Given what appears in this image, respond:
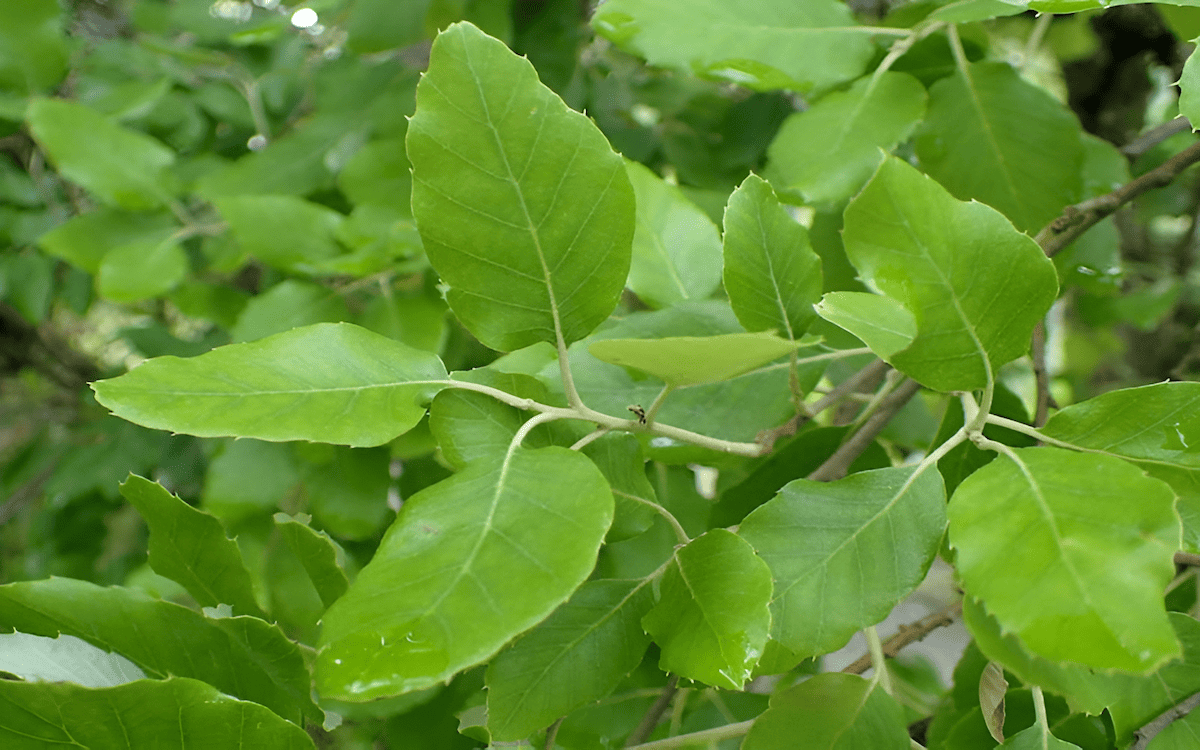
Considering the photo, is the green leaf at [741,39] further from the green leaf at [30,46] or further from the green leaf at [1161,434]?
the green leaf at [30,46]

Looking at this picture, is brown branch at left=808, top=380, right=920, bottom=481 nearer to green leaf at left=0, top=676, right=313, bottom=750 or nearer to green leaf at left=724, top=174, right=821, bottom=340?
green leaf at left=724, top=174, right=821, bottom=340

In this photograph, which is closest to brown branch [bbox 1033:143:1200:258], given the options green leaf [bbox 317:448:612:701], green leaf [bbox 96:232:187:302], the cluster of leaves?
the cluster of leaves

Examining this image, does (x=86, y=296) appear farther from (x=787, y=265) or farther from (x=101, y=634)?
(x=787, y=265)

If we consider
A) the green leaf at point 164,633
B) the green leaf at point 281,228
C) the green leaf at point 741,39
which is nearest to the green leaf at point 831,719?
the green leaf at point 164,633

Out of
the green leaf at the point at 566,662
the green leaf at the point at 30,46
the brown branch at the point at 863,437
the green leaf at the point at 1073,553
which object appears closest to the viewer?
the green leaf at the point at 1073,553

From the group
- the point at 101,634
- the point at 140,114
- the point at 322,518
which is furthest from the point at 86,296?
the point at 101,634
